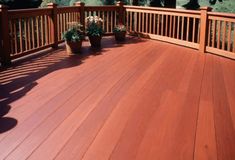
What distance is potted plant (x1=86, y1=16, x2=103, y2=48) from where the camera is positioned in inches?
295

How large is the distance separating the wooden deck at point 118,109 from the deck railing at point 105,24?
47 cm

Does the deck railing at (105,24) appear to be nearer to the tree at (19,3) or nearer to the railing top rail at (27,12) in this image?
the railing top rail at (27,12)

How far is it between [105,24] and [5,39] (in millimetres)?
3924

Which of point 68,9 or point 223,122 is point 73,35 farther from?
point 223,122

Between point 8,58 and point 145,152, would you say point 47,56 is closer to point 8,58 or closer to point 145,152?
point 8,58

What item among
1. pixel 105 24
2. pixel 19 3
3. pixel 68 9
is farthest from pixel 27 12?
pixel 19 3

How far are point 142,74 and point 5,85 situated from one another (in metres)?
2.13

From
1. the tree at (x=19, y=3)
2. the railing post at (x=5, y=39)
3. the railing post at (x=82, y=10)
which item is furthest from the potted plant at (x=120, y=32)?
the tree at (x=19, y=3)

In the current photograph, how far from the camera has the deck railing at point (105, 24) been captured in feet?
19.6

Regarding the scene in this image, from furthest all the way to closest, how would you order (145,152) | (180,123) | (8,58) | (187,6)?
(187,6) → (8,58) → (180,123) → (145,152)

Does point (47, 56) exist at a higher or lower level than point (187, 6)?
lower

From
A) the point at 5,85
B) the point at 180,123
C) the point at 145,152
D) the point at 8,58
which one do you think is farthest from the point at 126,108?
the point at 8,58

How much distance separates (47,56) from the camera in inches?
262

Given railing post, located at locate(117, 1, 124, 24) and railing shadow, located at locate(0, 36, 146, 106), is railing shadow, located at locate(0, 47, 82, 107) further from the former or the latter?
railing post, located at locate(117, 1, 124, 24)
